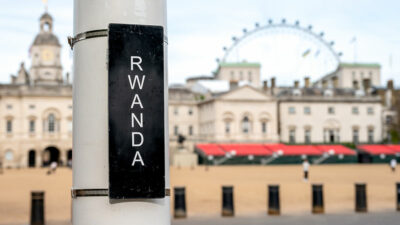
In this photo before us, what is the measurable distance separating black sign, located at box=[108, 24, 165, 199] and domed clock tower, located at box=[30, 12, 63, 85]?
88349 millimetres

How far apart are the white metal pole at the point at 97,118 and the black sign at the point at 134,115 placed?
11 cm

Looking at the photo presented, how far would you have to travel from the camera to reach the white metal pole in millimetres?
4199

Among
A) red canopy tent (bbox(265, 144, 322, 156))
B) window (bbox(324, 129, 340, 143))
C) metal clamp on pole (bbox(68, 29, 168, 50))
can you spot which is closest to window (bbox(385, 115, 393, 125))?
window (bbox(324, 129, 340, 143))

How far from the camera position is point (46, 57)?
91.7 m

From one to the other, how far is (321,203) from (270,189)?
1618 mm

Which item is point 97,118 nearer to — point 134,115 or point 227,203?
point 134,115

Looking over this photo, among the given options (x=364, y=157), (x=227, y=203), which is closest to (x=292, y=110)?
(x=364, y=157)

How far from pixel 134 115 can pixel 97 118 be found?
0.33 metres

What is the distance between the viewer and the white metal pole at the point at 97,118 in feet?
13.8

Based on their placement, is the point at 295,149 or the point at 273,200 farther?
the point at 295,149

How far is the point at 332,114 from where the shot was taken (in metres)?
78.6

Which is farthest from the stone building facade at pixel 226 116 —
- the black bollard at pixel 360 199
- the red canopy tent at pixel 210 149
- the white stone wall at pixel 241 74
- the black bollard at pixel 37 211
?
the black bollard at pixel 37 211

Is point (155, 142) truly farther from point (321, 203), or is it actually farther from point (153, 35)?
point (321, 203)

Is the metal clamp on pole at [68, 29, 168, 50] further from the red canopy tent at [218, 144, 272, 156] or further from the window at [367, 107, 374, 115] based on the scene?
the window at [367, 107, 374, 115]
